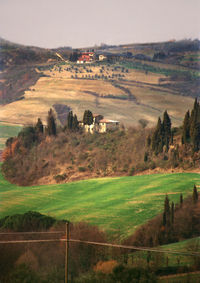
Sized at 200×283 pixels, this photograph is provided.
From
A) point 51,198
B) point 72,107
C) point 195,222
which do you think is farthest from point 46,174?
point 195,222

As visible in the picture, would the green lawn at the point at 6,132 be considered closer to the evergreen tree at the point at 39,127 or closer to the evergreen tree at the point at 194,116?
the evergreen tree at the point at 39,127

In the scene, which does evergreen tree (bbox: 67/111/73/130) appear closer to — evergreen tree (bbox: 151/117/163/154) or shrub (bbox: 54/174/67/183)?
shrub (bbox: 54/174/67/183)

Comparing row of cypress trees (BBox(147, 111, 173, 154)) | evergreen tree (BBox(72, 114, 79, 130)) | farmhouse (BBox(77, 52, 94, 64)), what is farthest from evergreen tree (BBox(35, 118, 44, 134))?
row of cypress trees (BBox(147, 111, 173, 154))

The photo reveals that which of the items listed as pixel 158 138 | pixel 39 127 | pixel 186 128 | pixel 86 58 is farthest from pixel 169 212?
pixel 86 58

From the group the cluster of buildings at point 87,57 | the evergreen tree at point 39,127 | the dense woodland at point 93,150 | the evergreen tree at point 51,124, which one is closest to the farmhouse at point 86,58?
the cluster of buildings at point 87,57

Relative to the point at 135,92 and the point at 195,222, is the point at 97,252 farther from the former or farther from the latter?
the point at 135,92

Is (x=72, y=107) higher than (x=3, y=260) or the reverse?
higher

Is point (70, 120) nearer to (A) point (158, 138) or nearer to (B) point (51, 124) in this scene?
(B) point (51, 124)
